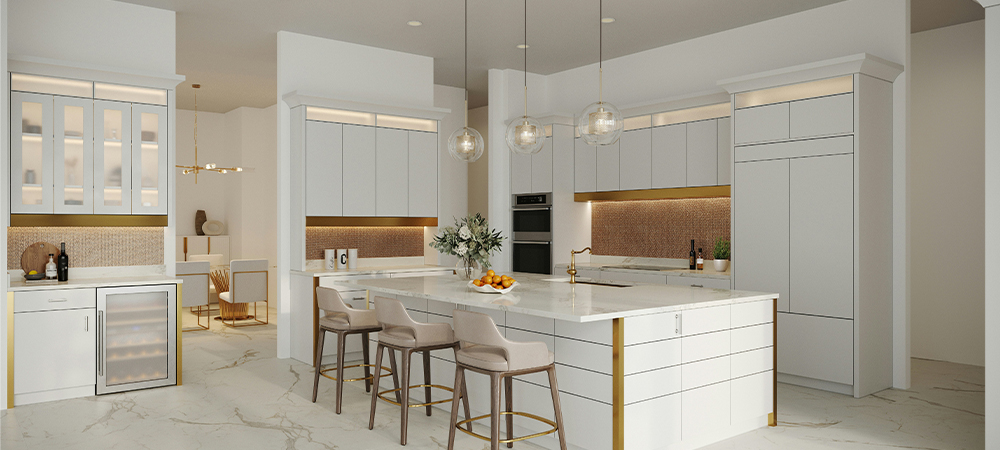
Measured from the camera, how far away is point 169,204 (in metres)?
5.74

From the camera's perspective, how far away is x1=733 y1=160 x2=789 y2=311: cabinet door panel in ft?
18.2

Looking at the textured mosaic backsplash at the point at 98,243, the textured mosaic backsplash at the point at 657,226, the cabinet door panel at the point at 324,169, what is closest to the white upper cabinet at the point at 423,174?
the cabinet door panel at the point at 324,169

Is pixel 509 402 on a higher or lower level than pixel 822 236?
lower

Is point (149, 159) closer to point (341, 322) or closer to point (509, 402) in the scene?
point (341, 322)

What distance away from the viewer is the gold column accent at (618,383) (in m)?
3.47

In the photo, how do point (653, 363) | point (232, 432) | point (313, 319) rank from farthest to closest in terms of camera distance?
point (313, 319)
point (232, 432)
point (653, 363)

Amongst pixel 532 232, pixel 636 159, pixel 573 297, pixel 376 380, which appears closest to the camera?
pixel 573 297

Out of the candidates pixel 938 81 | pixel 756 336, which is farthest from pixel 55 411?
pixel 938 81

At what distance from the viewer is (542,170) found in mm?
7785

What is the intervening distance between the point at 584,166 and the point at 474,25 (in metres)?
2.08

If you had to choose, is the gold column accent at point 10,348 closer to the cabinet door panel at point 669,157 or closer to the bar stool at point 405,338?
the bar stool at point 405,338

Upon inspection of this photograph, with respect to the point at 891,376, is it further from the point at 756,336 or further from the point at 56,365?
the point at 56,365

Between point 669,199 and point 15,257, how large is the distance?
581 cm
